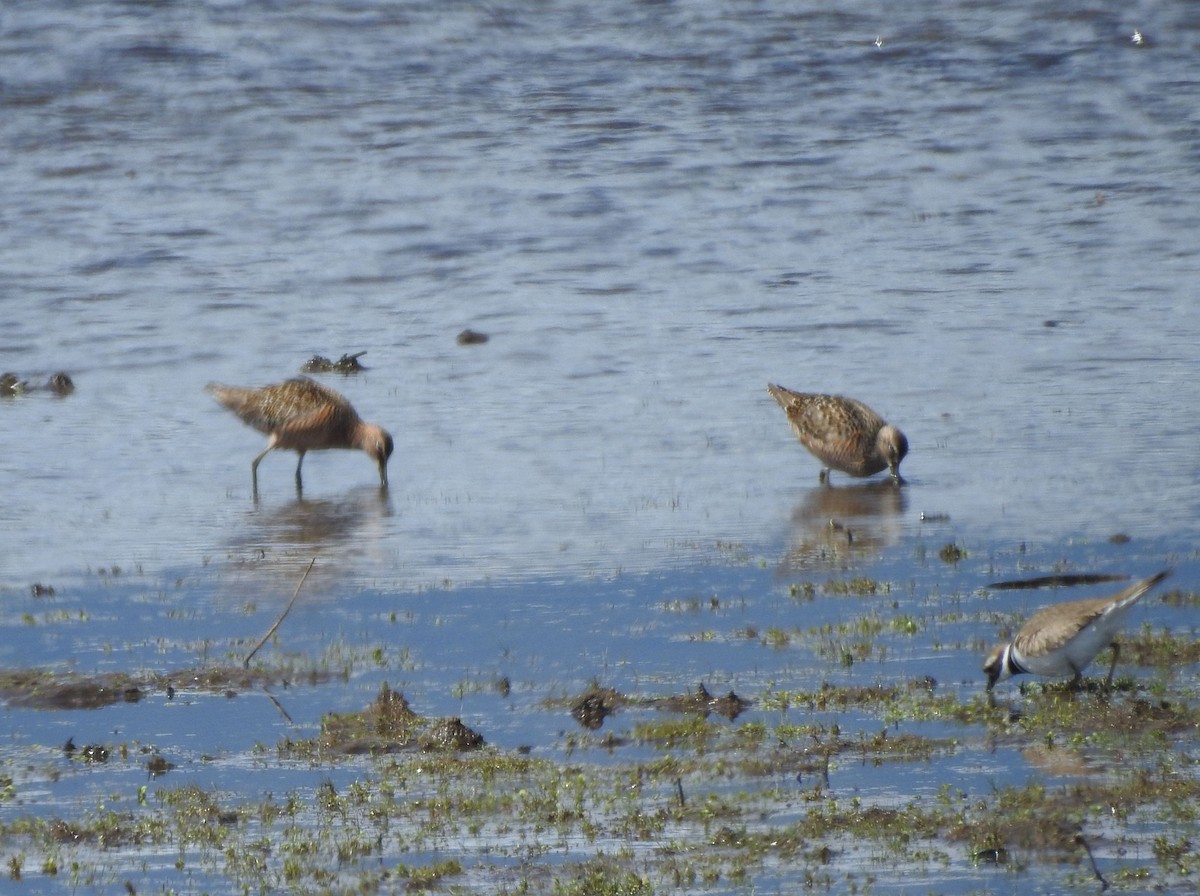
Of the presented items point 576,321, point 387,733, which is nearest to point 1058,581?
point 387,733

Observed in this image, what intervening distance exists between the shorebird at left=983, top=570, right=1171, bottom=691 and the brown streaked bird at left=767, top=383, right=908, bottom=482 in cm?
501

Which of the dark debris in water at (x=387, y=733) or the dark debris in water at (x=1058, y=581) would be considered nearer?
the dark debris in water at (x=387, y=733)

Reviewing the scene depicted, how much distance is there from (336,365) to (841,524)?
7.15m

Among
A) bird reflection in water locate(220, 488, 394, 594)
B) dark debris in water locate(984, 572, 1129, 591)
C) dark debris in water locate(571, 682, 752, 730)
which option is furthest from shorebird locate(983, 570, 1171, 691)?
bird reflection in water locate(220, 488, 394, 594)

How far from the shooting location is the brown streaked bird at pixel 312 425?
1459 centimetres

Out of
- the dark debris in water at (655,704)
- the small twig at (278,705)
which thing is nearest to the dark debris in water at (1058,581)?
the dark debris in water at (655,704)

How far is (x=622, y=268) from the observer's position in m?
22.9

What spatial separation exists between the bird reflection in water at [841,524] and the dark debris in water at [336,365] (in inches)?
227

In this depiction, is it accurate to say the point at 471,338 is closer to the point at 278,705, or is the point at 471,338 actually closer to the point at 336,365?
the point at 336,365

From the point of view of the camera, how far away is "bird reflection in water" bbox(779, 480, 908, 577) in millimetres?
11320

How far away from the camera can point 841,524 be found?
40.5 ft

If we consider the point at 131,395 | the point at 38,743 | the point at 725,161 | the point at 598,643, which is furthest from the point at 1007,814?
the point at 725,161

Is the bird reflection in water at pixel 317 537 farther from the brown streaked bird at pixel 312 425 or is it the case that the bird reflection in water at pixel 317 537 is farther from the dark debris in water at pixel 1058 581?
the dark debris in water at pixel 1058 581

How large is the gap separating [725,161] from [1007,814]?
2288 cm
